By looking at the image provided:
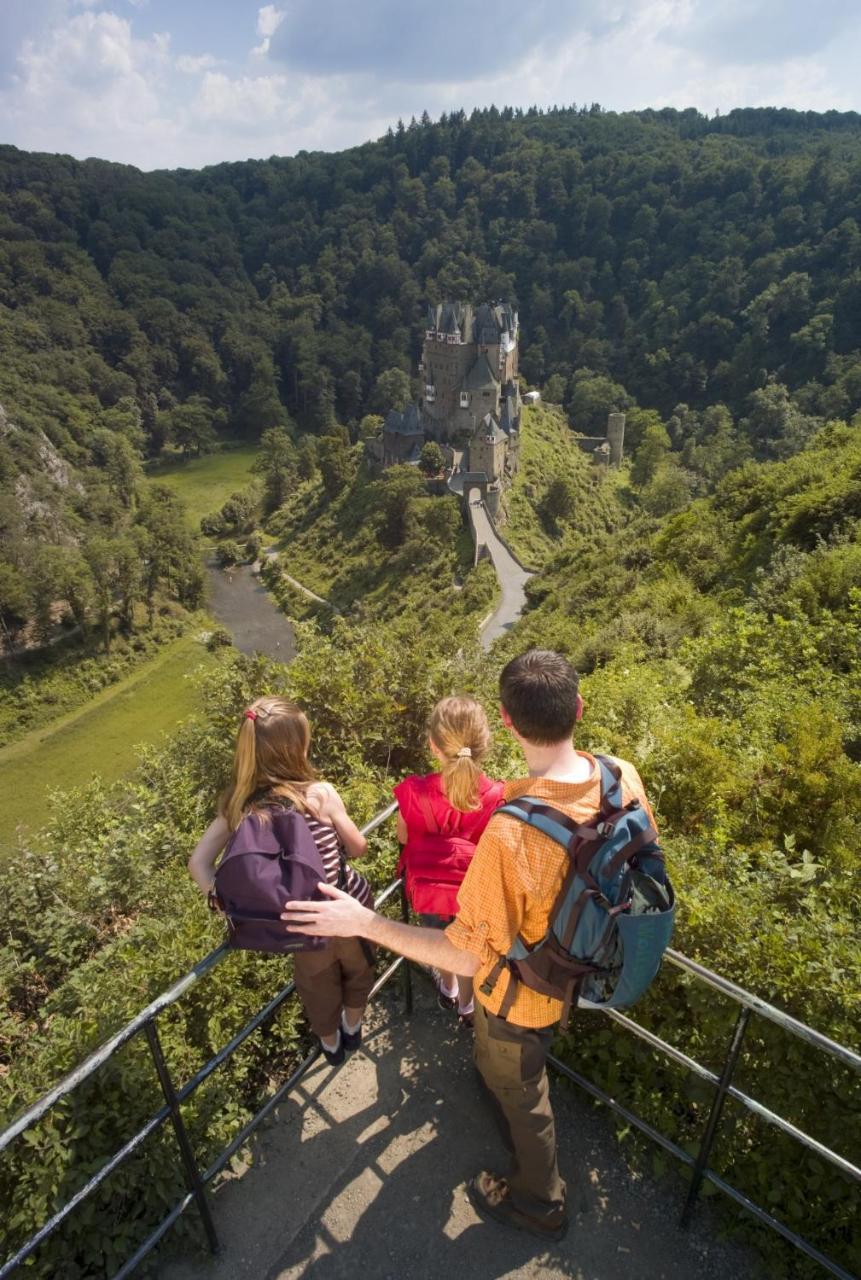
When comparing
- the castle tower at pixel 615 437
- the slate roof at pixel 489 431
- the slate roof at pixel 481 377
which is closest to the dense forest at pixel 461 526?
the castle tower at pixel 615 437

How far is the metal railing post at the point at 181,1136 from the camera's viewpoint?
2.39 metres

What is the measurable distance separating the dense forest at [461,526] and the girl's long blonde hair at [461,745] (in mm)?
1247

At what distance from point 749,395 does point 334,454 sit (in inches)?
1762

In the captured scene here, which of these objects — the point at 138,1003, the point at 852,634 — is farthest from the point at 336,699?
the point at 852,634

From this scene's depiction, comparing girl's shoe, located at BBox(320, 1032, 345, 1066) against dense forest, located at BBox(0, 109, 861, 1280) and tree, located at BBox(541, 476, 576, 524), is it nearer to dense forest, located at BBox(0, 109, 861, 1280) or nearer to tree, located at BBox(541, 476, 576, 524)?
dense forest, located at BBox(0, 109, 861, 1280)

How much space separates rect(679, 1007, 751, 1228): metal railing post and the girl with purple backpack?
1540 millimetres

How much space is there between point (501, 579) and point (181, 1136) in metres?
40.7

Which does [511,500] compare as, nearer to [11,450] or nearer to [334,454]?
[334,454]

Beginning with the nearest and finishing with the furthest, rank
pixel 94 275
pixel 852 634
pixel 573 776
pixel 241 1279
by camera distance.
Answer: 1. pixel 573 776
2. pixel 241 1279
3. pixel 852 634
4. pixel 94 275

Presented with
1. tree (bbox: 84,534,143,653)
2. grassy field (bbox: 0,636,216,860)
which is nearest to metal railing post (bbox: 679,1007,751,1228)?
grassy field (bbox: 0,636,216,860)

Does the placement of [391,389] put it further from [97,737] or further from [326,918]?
[326,918]

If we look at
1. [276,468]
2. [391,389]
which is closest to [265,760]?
[276,468]

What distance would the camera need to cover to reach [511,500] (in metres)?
50.0

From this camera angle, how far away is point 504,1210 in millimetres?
2916
